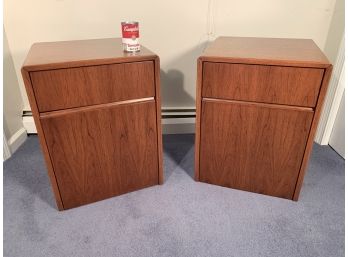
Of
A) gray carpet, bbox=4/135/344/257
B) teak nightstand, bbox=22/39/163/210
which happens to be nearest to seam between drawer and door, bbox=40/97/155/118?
teak nightstand, bbox=22/39/163/210

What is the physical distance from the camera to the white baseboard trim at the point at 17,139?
5.18 ft

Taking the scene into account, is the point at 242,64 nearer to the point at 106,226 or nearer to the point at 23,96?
the point at 106,226

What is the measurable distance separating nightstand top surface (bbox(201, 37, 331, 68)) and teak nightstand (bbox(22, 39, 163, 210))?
0.88 ft

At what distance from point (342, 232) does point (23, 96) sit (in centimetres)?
181

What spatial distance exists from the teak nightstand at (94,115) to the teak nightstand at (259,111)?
23 cm

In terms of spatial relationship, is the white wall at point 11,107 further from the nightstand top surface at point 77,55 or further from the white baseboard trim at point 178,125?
the white baseboard trim at point 178,125

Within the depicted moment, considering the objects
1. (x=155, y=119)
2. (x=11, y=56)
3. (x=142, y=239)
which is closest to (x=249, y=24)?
(x=155, y=119)

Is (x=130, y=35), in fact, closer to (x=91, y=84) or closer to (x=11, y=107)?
(x=91, y=84)

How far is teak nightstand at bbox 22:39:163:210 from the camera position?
38.2 inches

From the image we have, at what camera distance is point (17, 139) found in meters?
1.64

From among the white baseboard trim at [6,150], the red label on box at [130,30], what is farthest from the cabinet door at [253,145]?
the white baseboard trim at [6,150]

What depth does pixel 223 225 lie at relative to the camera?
44.6 inches

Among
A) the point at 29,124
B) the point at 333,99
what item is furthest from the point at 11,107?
the point at 333,99

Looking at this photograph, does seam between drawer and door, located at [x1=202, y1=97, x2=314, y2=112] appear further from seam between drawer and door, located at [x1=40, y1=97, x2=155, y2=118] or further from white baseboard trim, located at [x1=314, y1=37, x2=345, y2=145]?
white baseboard trim, located at [x1=314, y1=37, x2=345, y2=145]
